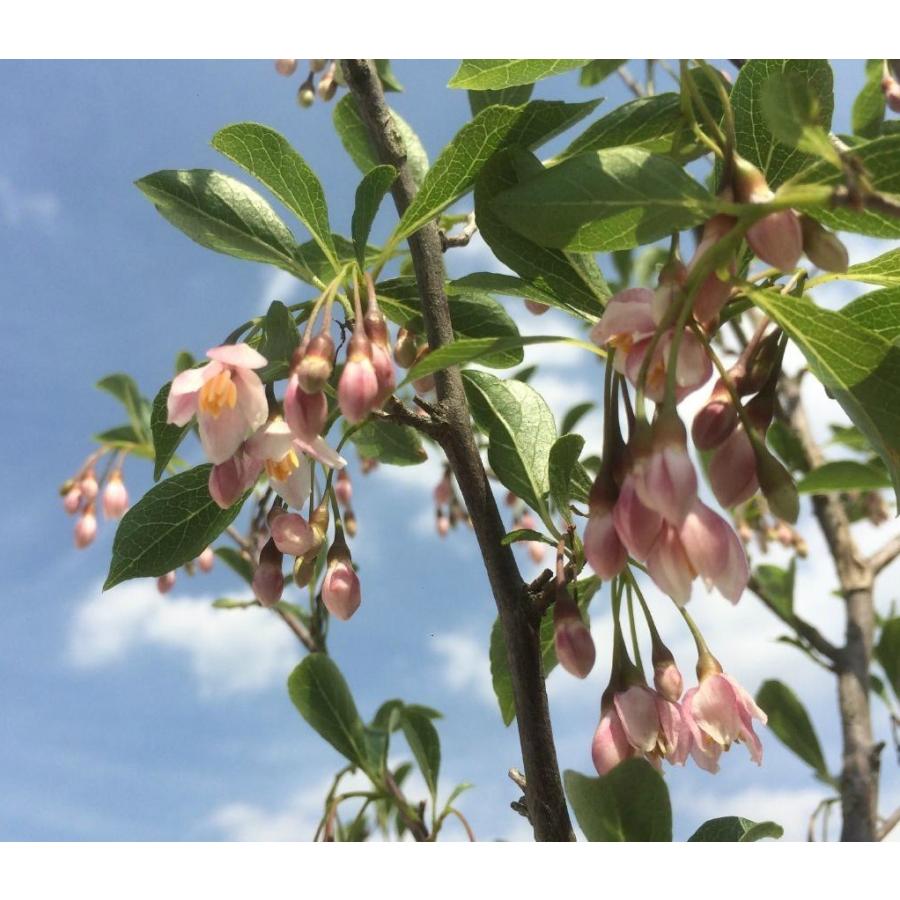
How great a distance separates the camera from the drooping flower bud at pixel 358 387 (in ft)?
3.68

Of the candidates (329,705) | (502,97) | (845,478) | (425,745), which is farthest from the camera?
(845,478)

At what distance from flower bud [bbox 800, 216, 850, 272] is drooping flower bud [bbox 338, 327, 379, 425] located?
0.50 meters

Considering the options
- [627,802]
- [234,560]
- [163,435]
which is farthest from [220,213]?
[234,560]

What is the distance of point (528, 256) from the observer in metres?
1.24

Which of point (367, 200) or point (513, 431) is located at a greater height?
point (367, 200)

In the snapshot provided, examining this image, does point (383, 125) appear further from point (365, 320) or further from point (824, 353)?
point (824, 353)

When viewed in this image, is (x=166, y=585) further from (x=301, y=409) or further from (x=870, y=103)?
(x=870, y=103)

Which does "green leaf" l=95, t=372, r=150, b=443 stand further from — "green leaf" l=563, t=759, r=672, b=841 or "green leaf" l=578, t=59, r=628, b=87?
"green leaf" l=563, t=759, r=672, b=841

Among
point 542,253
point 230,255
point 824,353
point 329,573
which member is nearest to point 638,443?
point 824,353

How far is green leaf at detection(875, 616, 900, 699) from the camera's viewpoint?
3279mm

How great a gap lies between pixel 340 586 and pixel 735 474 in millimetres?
649

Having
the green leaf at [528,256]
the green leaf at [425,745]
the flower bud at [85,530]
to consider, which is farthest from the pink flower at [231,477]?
the flower bud at [85,530]

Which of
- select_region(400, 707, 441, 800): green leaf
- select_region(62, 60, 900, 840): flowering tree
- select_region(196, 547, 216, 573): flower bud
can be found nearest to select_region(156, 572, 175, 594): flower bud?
select_region(196, 547, 216, 573): flower bud

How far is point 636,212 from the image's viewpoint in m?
1.06
